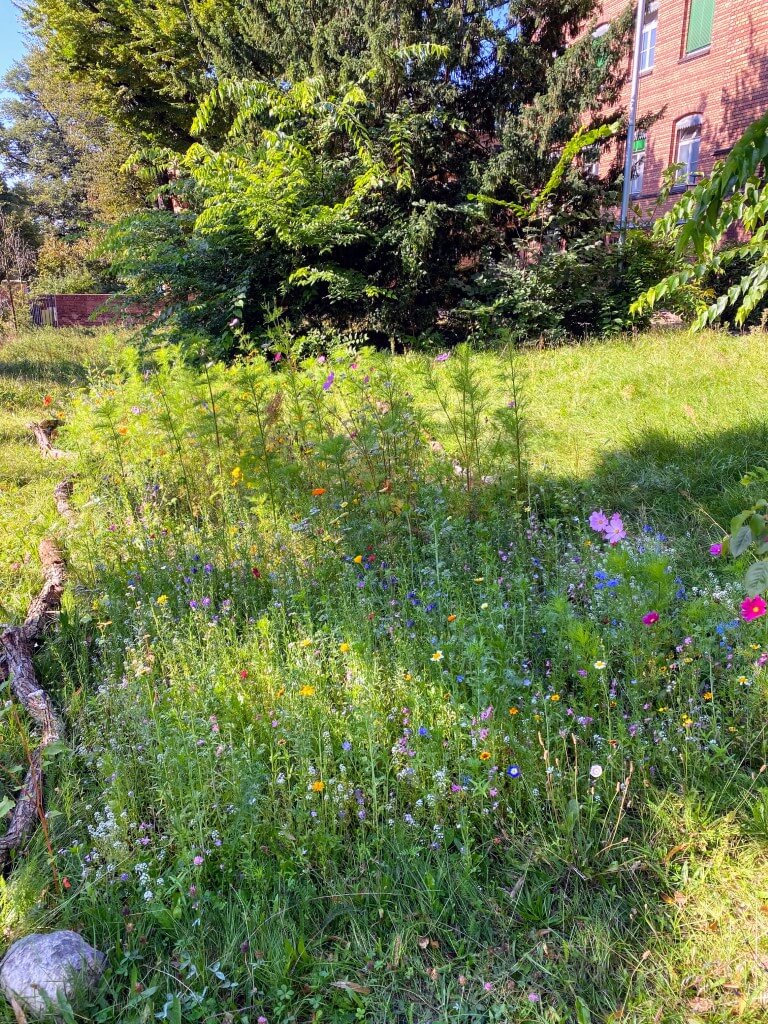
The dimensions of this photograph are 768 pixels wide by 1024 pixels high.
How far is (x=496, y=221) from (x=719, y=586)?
868 centimetres

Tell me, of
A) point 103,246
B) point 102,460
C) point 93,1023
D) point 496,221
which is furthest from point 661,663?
point 103,246

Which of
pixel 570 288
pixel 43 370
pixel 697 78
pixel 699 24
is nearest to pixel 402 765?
pixel 570 288

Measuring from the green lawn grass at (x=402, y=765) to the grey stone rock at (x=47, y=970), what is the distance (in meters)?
0.07

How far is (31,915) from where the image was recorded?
179 centimetres

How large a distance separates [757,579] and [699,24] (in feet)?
74.0

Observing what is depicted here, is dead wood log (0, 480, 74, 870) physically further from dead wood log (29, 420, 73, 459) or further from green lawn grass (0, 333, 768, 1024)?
dead wood log (29, 420, 73, 459)

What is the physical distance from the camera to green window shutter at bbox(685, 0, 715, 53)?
17.5 metres

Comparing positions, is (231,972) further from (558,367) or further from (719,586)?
(558,367)

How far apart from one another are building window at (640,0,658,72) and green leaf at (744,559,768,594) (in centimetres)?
2386

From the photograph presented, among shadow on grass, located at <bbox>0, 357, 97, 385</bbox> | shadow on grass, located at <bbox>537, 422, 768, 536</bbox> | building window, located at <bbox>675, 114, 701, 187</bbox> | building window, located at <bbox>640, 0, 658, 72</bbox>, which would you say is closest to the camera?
shadow on grass, located at <bbox>537, 422, 768, 536</bbox>

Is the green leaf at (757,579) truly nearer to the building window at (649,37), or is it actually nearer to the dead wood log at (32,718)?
the dead wood log at (32,718)

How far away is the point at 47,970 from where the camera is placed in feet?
5.18

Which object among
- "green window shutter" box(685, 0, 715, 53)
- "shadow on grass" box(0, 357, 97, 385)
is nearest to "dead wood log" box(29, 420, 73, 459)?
"shadow on grass" box(0, 357, 97, 385)

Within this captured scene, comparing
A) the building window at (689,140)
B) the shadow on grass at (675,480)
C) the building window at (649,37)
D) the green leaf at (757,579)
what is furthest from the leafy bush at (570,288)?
the building window at (649,37)
